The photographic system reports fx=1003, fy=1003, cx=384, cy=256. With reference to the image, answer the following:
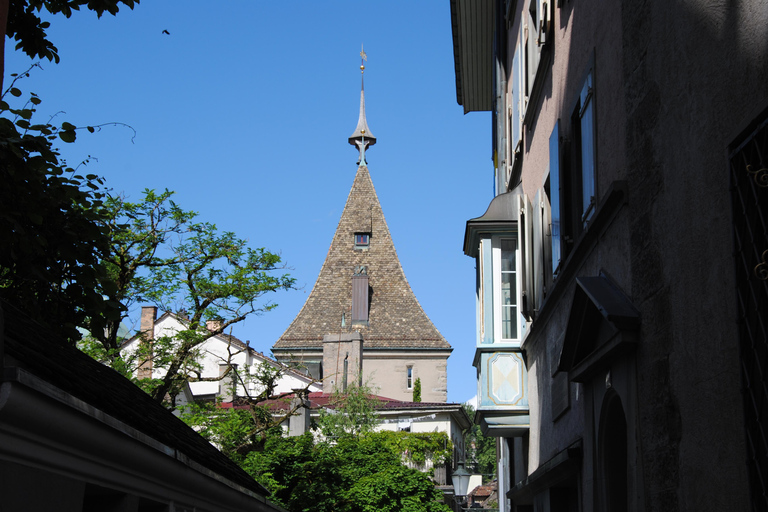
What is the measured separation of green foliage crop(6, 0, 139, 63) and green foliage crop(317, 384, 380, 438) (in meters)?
35.5

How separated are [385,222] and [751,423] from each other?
2904 inches

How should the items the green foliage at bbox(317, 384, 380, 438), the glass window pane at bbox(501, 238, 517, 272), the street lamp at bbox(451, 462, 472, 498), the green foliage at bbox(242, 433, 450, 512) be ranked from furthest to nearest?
the green foliage at bbox(317, 384, 380, 438) < the green foliage at bbox(242, 433, 450, 512) < the street lamp at bbox(451, 462, 472, 498) < the glass window pane at bbox(501, 238, 517, 272)

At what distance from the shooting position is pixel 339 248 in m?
77.6

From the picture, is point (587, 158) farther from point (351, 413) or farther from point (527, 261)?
point (351, 413)

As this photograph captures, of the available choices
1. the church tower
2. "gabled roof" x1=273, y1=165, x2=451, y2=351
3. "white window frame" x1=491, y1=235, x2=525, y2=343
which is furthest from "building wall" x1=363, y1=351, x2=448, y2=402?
"white window frame" x1=491, y1=235, x2=525, y2=343

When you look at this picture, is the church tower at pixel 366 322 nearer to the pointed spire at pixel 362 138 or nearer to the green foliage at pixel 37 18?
the pointed spire at pixel 362 138

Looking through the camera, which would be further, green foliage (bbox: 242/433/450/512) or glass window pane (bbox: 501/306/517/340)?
green foliage (bbox: 242/433/450/512)

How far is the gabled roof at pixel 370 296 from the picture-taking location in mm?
72188

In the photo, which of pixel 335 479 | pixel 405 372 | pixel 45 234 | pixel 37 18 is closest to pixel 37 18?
pixel 37 18

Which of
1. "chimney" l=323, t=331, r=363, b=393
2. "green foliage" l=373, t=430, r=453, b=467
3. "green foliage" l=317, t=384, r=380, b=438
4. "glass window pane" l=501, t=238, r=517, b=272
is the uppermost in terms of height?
"chimney" l=323, t=331, r=363, b=393

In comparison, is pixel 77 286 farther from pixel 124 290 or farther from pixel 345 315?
pixel 345 315

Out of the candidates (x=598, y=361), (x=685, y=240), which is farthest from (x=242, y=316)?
(x=685, y=240)

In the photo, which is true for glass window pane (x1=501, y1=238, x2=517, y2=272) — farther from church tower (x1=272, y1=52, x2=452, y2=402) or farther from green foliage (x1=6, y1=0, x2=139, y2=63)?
church tower (x1=272, y1=52, x2=452, y2=402)

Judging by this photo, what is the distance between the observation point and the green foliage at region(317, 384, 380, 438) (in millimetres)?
45594
